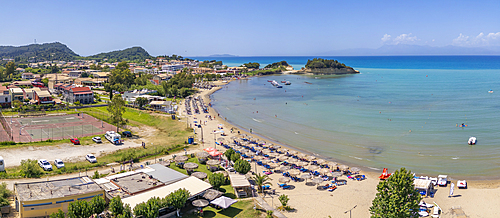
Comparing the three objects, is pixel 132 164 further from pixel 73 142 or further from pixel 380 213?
pixel 380 213

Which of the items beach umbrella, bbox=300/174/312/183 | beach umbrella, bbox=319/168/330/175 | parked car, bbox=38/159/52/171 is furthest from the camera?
beach umbrella, bbox=319/168/330/175

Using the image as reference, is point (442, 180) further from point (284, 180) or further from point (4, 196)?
point (4, 196)

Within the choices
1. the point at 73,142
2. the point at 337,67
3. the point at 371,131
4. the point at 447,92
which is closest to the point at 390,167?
the point at 371,131

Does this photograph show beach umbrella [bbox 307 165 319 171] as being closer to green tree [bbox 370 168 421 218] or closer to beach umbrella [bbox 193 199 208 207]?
green tree [bbox 370 168 421 218]

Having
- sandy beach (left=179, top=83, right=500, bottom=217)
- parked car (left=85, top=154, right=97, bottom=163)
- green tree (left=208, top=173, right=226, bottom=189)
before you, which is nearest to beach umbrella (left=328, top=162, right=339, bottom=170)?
sandy beach (left=179, top=83, right=500, bottom=217)

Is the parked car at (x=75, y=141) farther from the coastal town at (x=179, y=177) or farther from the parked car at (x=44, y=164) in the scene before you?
the parked car at (x=44, y=164)

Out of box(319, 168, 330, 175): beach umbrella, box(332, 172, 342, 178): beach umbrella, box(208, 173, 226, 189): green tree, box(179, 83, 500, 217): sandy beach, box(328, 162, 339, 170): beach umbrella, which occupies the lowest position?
box(179, 83, 500, 217): sandy beach

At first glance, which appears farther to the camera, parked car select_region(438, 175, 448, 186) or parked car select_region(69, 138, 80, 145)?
parked car select_region(69, 138, 80, 145)

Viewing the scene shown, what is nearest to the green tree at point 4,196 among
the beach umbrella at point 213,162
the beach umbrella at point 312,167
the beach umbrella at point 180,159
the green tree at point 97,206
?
the green tree at point 97,206
